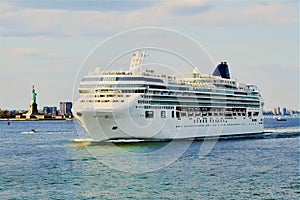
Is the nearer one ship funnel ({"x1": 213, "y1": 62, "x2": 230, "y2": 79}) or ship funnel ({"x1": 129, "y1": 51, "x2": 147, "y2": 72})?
ship funnel ({"x1": 129, "y1": 51, "x2": 147, "y2": 72})

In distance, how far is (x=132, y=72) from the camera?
61.5 meters

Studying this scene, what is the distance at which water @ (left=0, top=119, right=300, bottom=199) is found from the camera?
32.8 m

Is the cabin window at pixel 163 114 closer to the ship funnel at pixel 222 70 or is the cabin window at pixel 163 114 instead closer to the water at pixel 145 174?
the water at pixel 145 174

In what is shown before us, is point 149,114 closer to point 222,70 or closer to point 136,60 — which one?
point 136,60

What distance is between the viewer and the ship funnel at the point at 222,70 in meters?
95.8

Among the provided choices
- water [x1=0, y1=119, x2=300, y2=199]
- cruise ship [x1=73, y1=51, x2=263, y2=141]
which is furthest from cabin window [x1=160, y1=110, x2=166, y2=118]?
water [x1=0, y1=119, x2=300, y2=199]

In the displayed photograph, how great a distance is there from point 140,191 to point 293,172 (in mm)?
12817

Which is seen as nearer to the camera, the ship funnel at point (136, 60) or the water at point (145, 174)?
the water at point (145, 174)

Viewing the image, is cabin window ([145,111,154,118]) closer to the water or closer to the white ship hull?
the white ship hull

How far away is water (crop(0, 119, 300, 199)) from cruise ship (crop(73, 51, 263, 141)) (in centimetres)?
190

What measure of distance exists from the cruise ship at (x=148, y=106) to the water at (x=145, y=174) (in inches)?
74.8

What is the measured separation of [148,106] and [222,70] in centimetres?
3857

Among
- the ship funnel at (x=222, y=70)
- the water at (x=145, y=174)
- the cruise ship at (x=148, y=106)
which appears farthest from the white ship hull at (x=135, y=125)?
the ship funnel at (x=222, y=70)

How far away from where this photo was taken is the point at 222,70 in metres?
96.8
